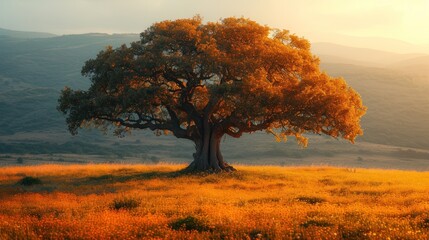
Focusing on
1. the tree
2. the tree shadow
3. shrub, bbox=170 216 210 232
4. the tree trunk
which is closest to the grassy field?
shrub, bbox=170 216 210 232

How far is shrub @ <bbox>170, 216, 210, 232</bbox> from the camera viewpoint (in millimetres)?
15203

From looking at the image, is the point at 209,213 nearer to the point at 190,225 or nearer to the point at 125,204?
the point at 190,225

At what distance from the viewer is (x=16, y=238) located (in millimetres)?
14047

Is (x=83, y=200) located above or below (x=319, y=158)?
above

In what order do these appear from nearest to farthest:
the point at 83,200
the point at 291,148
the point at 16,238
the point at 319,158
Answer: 1. the point at 16,238
2. the point at 83,200
3. the point at 319,158
4. the point at 291,148

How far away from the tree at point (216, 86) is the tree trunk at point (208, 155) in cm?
9

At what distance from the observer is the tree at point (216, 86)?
116 feet

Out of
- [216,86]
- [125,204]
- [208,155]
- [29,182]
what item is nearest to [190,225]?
[125,204]

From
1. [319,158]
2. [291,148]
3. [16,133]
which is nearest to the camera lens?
[319,158]

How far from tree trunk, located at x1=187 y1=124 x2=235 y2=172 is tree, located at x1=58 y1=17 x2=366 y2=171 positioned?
0.09 m

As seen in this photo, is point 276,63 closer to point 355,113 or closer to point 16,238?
point 355,113

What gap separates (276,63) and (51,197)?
20824mm

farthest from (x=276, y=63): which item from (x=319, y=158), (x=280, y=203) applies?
(x=319, y=158)

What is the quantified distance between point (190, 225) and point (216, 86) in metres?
20.9
